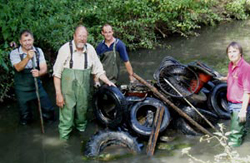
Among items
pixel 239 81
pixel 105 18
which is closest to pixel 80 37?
pixel 239 81

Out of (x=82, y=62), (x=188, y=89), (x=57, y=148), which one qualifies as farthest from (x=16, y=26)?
(x=188, y=89)

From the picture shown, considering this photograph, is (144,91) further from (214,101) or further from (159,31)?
(159,31)

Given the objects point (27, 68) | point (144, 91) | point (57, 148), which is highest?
point (27, 68)

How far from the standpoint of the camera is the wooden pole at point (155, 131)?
4709 mm

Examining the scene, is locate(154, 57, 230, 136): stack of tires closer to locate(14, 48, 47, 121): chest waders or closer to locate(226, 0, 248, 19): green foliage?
locate(14, 48, 47, 121): chest waders

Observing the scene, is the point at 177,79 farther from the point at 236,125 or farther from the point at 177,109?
the point at 236,125

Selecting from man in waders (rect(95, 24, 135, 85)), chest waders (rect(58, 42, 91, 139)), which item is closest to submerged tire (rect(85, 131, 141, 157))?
chest waders (rect(58, 42, 91, 139))

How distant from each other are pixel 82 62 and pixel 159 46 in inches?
234

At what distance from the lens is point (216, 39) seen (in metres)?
11.2

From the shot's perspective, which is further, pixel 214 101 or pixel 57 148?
pixel 214 101

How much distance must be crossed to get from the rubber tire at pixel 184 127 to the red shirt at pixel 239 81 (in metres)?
0.96

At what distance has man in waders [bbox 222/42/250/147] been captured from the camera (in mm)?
4242

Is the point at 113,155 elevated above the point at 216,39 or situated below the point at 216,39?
below

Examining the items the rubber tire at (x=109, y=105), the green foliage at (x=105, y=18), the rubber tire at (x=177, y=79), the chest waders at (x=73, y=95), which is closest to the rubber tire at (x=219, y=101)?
the rubber tire at (x=177, y=79)
